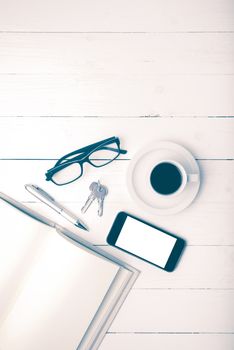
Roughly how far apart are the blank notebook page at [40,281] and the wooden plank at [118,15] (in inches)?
15.4

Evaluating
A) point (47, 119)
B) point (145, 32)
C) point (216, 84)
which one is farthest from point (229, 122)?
point (47, 119)

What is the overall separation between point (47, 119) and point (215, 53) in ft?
1.22

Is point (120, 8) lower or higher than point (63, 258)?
higher

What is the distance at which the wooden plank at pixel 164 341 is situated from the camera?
80 cm

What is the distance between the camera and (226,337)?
806 millimetres

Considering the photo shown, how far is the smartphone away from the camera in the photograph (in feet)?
2.54

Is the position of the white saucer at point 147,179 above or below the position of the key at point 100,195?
above

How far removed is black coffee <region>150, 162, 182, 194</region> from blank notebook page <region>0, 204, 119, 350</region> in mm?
182

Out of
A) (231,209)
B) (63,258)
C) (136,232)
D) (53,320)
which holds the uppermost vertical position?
(231,209)

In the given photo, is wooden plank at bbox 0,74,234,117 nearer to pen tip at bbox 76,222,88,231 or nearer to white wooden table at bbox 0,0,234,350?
white wooden table at bbox 0,0,234,350

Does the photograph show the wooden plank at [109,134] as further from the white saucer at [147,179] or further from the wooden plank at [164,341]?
the wooden plank at [164,341]

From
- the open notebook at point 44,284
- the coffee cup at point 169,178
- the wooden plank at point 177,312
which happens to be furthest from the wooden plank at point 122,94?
the wooden plank at point 177,312

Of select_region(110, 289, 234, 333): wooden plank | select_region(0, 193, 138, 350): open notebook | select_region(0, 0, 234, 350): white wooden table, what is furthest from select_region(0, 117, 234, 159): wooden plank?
select_region(110, 289, 234, 333): wooden plank

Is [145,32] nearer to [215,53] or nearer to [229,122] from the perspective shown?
[215,53]
